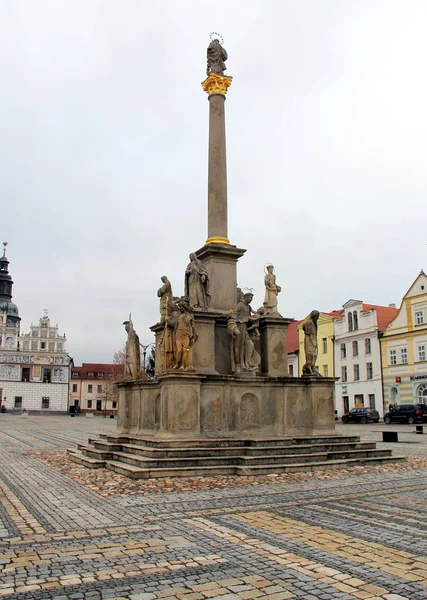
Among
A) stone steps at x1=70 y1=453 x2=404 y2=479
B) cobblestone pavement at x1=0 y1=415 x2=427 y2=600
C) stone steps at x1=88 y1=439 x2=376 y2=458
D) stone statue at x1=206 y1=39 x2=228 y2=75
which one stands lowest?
cobblestone pavement at x1=0 y1=415 x2=427 y2=600

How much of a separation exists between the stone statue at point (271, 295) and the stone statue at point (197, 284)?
166 cm

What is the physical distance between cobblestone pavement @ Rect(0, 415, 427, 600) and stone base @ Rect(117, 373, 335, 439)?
134 inches

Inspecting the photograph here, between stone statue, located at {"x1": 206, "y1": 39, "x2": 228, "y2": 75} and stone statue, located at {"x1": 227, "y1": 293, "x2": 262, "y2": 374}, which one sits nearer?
stone statue, located at {"x1": 227, "y1": 293, "x2": 262, "y2": 374}

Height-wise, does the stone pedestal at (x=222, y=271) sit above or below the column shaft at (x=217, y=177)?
below

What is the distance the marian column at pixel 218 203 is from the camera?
15914mm

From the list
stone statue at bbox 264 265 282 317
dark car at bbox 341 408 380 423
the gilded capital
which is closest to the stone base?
stone statue at bbox 264 265 282 317

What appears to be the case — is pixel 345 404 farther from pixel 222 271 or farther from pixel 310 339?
pixel 222 271

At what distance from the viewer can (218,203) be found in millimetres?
16656

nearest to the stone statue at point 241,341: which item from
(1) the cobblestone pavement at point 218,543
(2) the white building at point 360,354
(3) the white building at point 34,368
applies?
(1) the cobblestone pavement at point 218,543

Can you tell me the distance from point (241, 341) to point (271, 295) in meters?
1.89

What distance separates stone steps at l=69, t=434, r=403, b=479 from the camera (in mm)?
11711

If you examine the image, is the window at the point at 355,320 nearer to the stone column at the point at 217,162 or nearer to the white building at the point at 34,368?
the stone column at the point at 217,162

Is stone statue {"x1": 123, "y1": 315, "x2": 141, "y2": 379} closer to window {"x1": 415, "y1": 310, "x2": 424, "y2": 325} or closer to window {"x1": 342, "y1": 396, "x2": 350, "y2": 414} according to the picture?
window {"x1": 415, "y1": 310, "x2": 424, "y2": 325}

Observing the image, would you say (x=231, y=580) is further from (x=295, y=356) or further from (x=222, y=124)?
(x=295, y=356)
